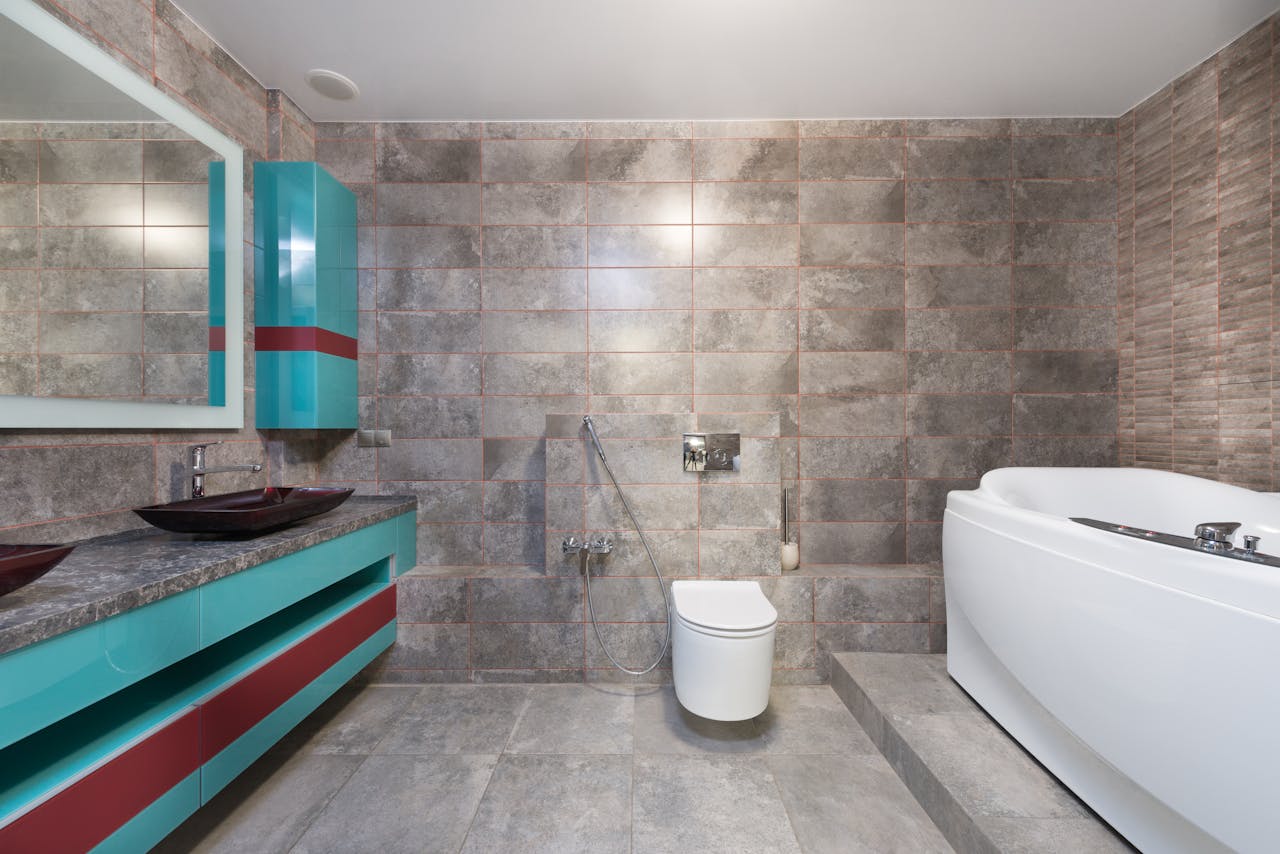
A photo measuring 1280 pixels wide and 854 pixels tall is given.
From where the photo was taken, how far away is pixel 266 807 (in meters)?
1.44

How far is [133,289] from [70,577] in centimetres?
90

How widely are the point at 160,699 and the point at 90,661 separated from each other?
1.18ft

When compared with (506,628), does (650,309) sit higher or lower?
higher

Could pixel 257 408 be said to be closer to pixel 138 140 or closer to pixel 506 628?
pixel 138 140

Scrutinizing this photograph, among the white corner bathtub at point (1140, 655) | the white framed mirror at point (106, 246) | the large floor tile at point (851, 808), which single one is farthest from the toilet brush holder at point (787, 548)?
the white framed mirror at point (106, 246)

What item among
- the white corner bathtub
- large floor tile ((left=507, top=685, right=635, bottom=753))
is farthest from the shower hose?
the white corner bathtub

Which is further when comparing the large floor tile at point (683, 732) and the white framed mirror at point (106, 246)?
the large floor tile at point (683, 732)

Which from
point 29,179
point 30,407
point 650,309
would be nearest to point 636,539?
point 650,309

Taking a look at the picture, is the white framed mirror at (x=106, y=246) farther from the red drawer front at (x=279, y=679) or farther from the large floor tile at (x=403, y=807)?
the large floor tile at (x=403, y=807)

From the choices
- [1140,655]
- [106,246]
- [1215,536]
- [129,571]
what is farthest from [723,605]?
[106,246]

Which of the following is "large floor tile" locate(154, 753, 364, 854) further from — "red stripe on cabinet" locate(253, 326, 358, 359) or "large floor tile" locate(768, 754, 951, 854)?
"red stripe on cabinet" locate(253, 326, 358, 359)

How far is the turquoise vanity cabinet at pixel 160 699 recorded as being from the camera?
0.85 m

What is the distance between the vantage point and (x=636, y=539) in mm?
2127

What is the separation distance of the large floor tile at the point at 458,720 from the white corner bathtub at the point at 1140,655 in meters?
1.69
